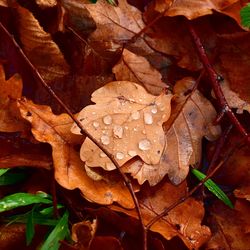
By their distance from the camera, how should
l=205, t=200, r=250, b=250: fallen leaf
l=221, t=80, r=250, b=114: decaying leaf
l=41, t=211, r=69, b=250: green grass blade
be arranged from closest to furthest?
l=41, t=211, r=69, b=250: green grass blade → l=205, t=200, r=250, b=250: fallen leaf → l=221, t=80, r=250, b=114: decaying leaf

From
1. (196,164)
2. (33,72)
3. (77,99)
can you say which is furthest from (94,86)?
(196,164)

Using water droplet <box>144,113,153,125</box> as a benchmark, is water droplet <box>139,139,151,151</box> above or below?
below

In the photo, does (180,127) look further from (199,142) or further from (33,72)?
(33,72)

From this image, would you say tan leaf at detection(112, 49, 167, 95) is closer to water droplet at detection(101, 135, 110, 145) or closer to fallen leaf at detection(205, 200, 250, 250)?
water droplet at detection(101, 135, 110, 145)

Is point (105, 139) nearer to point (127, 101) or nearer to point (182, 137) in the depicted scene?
point (127, 101)

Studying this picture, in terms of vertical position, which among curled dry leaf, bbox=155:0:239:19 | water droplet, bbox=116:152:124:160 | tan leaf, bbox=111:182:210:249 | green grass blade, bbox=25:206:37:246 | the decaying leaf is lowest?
green grass blade, bbox=25:206:37:246

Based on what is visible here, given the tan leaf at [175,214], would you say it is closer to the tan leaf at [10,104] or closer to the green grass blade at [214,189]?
the green grass blade at [214,189]

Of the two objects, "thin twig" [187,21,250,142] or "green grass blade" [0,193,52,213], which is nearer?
"green grass blade" [0,193,52,213]

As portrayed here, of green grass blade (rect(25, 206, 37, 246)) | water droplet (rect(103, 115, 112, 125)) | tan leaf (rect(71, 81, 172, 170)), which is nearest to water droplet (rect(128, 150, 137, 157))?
tan leaf (rect(71, 81, 172, 170))
